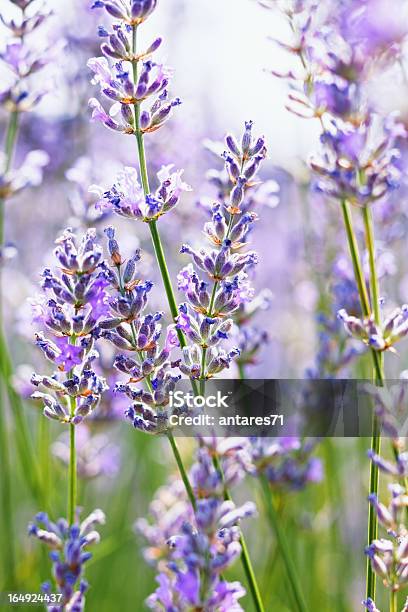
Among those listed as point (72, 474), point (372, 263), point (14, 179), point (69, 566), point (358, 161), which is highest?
point (14, 179)

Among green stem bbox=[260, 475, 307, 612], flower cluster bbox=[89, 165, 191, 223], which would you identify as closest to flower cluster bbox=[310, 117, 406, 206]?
flower cluster bbox=[89, 165, 191, 223]

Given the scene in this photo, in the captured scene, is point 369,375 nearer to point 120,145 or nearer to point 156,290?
point 156,290

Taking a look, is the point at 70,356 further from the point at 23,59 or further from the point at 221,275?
the point at 23,59

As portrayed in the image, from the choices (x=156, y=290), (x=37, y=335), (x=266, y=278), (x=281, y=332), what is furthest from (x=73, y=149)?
(x=37, y=335)

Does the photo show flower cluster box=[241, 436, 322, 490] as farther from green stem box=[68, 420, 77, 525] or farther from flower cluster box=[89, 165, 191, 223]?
flower cluster box=[89, 165, 191, 223]

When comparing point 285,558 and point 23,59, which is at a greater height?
point 23,59

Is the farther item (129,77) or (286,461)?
(286,461)

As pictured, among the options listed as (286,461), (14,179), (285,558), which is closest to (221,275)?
(285,558)

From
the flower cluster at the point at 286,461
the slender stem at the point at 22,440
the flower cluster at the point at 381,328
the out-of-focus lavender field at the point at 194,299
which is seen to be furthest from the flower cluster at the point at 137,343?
the slender stem at the point at 22,440
